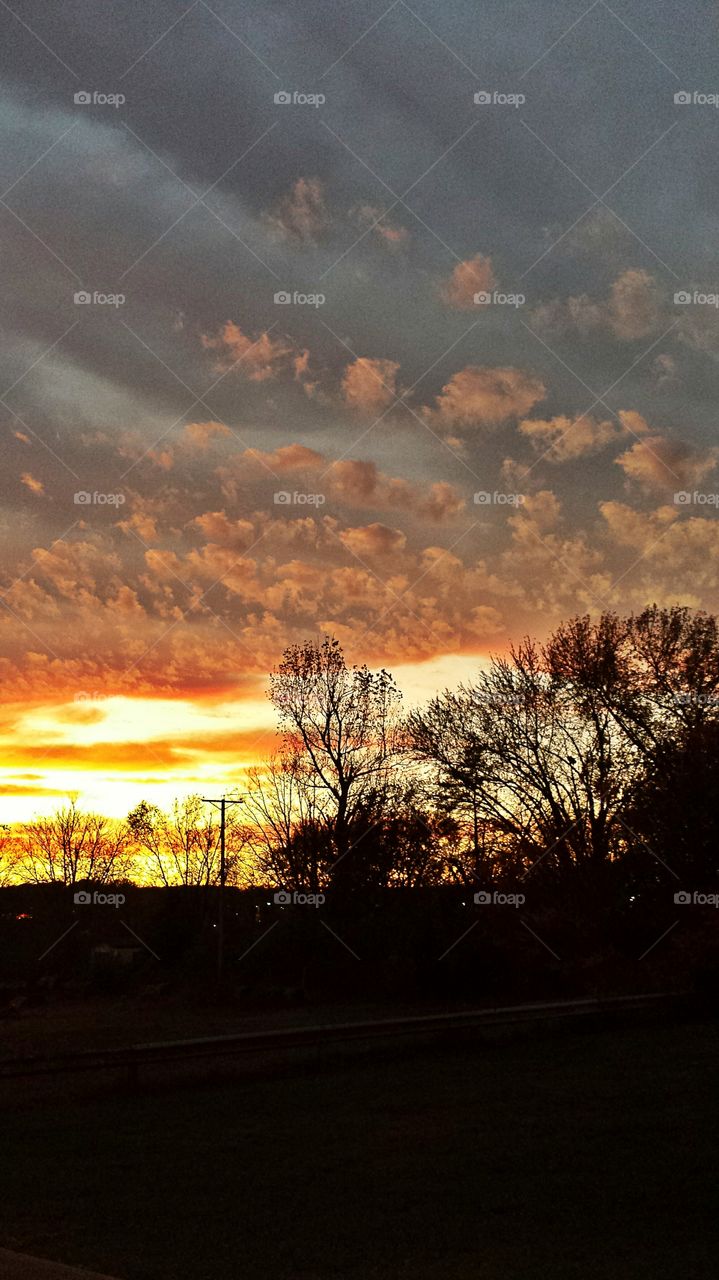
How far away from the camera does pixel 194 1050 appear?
44.8 ft

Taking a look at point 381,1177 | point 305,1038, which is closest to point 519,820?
point 305,1038

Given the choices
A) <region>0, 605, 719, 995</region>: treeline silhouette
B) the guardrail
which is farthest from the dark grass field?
<region>0, 605, 719, 995</region>: treeline silhouette

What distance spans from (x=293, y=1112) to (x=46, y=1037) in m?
18.9

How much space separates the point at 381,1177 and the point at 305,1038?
6724 mm

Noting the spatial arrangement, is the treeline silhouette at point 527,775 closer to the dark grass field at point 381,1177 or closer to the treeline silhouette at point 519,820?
the treeline silhouette at point 519,820

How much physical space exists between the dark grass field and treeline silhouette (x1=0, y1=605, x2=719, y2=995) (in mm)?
10952

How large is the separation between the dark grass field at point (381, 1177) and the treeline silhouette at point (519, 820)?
11.0 meters

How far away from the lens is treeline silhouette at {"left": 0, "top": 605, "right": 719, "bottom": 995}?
27125mm

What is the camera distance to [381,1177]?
8.48m

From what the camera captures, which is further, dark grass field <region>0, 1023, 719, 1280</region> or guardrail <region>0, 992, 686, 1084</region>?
guardrail <region>0, 992, 686, 1084</region>

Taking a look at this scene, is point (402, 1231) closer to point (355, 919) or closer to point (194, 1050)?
point (194, 1050)

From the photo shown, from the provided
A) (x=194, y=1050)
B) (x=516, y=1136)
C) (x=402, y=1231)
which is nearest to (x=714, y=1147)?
(x=516, y=1136)

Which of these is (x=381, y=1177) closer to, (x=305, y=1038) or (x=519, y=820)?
(x=305, y=1038)

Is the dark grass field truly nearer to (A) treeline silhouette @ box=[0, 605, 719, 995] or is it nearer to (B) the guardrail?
(B) the guardrail
